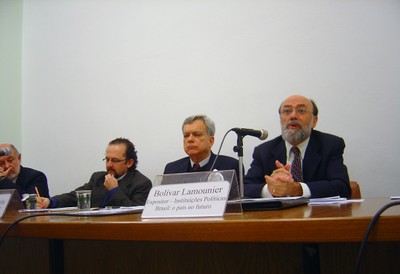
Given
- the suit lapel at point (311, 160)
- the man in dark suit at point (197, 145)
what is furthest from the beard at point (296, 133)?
the man in dark suit at point (197, 145)

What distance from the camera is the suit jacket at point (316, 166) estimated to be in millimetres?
1723

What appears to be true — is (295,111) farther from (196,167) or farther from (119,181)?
(119,181)

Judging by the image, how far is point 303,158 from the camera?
6.58 feet

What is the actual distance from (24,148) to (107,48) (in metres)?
1.16

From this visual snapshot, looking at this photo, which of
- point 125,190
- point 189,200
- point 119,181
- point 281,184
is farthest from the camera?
point 119,181

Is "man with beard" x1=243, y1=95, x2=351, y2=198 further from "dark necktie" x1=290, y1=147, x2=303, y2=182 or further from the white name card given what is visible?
the white name card

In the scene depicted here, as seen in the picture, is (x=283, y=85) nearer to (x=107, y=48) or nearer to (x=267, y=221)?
(x=107, y=48)

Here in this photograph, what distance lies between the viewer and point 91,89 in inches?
127

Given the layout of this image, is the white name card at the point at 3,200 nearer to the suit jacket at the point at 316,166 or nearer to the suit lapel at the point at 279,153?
the suit jacket at the point at 316,166

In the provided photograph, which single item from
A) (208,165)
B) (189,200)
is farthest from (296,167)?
(189,200)

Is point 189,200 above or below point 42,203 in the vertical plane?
above

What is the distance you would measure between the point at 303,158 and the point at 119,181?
1.33m

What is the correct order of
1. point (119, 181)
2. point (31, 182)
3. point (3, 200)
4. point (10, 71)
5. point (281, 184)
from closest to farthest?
point (3, 200), point (281, 184), point (119, 181), point (31, 182), point (10, 71)

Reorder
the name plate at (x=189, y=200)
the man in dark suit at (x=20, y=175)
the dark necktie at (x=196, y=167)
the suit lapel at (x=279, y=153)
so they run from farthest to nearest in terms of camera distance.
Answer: the man in dark suit at (x=20, y=175), the dark necktie at (x=196, y=167), the suit lapel at (x=279, y=153), the name plate at (x=189, y=200)
